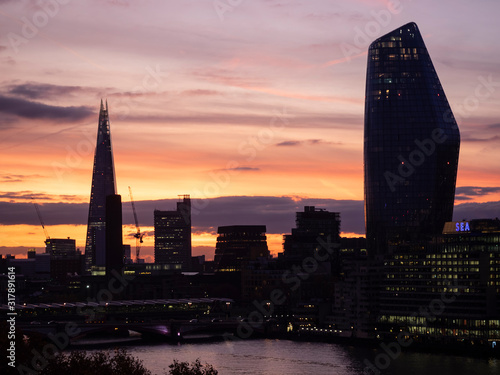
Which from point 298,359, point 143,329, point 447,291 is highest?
point 447,291

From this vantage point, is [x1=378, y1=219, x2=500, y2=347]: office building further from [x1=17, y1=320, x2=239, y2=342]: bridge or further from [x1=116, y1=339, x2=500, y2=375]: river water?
[x1=17, y1=320, x2=239, y2=342]: bridge

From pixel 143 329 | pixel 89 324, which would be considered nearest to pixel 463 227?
pixel 143 329

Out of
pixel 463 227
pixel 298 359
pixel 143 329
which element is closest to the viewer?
pixel 298 359

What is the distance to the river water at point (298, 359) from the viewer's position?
4779 inches

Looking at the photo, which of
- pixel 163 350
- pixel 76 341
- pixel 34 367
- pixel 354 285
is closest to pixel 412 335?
pixel 354 285

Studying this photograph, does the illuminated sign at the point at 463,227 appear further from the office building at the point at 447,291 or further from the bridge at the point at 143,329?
the bridge at the point at 143,329

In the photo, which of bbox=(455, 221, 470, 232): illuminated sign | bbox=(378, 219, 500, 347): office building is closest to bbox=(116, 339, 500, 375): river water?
bbox=(378, 219, 500, 347): office building

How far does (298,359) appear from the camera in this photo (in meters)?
136

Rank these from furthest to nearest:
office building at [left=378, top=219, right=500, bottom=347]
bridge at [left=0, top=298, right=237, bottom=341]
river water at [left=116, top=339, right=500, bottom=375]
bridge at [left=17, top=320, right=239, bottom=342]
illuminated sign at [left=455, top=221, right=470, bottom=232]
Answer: illuminated sign at [left=455, top=221, right=470, bottom=232] < bridge at [left=0, top=298, right=237, bottom=341] < bridge at [left=17, top=320, right=239, bottom=342] < office building at [left=378, top=219, right=500, bottom=347] < river water at [left=116, top=339, right=500, bottom=375]

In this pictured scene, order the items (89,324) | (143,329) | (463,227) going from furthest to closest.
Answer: (463,227) < (143,329) < (89,324)

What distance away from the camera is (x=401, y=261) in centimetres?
17225

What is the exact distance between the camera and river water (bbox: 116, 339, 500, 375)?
121 metres

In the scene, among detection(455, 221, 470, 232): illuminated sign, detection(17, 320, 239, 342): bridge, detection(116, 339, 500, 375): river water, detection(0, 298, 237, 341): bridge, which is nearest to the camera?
detection(116, 339, 500, 375): river water

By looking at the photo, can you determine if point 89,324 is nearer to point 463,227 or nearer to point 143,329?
point 143,329
